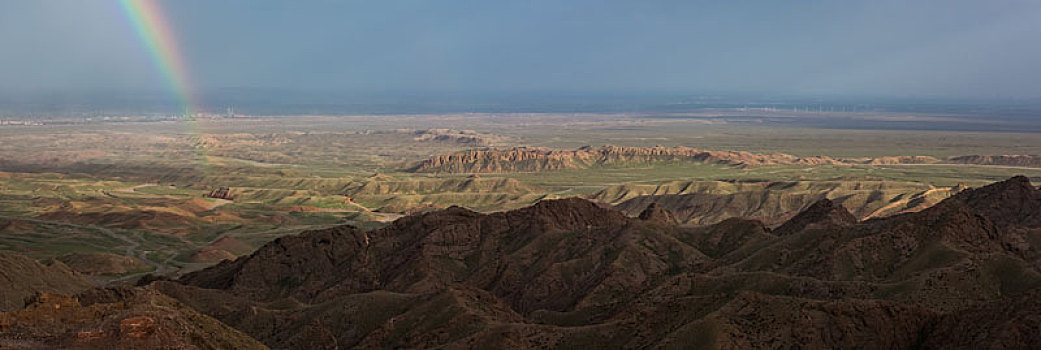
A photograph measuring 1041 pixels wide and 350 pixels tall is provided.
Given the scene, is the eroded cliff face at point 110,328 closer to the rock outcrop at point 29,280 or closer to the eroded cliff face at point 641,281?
the eroded cliff face at point 641,281

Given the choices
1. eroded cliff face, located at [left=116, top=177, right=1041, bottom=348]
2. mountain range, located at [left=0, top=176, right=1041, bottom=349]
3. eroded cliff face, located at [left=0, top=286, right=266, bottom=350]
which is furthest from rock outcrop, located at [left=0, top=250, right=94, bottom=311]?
eroded cliff face, located at [left=0, top=286, right=266, bottom=350]

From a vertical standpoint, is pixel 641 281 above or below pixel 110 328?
below

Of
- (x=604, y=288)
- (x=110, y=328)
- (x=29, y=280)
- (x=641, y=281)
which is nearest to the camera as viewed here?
(x=110, y=328)

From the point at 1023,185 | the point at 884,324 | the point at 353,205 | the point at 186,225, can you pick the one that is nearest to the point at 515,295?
the point at 884,324

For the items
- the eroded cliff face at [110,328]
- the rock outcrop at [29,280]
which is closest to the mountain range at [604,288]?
the eroded cliff face at [110,328]

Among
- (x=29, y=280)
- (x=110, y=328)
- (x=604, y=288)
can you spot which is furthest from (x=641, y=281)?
(x=29, y=280)

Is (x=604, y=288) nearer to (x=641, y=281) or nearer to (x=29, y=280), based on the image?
(x=641, y=281)

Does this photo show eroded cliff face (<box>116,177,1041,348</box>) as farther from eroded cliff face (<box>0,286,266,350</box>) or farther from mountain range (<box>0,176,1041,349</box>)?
eroded cliff face (<box>0,286,266,350</box>)

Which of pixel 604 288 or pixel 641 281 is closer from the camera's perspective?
pixel 604 288

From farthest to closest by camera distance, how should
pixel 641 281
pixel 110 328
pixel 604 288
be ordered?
pixel 641 281 < pixel 604 288 < pixel 110 328
